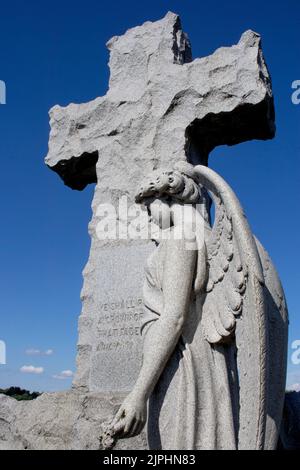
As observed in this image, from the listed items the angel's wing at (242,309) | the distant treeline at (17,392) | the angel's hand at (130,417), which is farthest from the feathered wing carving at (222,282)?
the distant treeline at (17,392)

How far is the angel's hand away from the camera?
2.75m

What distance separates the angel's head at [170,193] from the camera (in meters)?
3.36

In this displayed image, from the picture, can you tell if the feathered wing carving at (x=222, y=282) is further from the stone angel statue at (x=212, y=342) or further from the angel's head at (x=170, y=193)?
the angel's head at (x=170, y=193)

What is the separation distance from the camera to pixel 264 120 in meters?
4.65

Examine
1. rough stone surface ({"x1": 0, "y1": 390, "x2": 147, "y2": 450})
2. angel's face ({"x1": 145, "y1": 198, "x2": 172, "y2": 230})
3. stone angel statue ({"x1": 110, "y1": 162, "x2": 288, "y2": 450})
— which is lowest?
rough stone surface ({"x1": 0, "y1": 390, "x2": 147, "y2": 450})

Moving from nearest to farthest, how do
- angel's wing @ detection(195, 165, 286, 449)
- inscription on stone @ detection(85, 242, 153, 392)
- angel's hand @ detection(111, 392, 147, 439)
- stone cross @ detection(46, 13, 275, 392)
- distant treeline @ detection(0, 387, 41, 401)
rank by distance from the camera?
angel's wing @ detection(195, 165, 286, 449)
angel's hand @ detection(111, 392, 147, 439)
inscription on stone @ detection(85, 242, 153, 392)
stone cross @ detection(46, 13, 275, 392)
distant treeline @ detection(0, 387, 41, 401)

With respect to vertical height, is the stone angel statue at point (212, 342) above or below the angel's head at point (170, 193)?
below

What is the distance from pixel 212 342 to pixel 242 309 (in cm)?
32

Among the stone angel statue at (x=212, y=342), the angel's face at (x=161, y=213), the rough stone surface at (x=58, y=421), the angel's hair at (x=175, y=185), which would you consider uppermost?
the angel's hair at (x=175, y=185)

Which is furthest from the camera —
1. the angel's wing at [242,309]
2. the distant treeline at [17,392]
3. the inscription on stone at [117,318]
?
the distant treeline at [17,392]

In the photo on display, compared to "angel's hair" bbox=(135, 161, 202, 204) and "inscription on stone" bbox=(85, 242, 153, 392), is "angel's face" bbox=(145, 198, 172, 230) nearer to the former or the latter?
"angel's hair" bbox=(135, 161, 202, 204)

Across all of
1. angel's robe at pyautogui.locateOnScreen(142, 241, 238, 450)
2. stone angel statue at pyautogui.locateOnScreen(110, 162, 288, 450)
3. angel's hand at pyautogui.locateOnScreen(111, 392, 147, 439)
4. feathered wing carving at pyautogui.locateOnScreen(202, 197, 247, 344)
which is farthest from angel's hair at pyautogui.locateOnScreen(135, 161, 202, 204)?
angel's hand at pyautogui.locateOnScreen(111, 392, 147, 439)

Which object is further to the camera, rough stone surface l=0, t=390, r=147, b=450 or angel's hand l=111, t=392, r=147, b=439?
rough stone surface l=0, t=390, r=147, b=450
